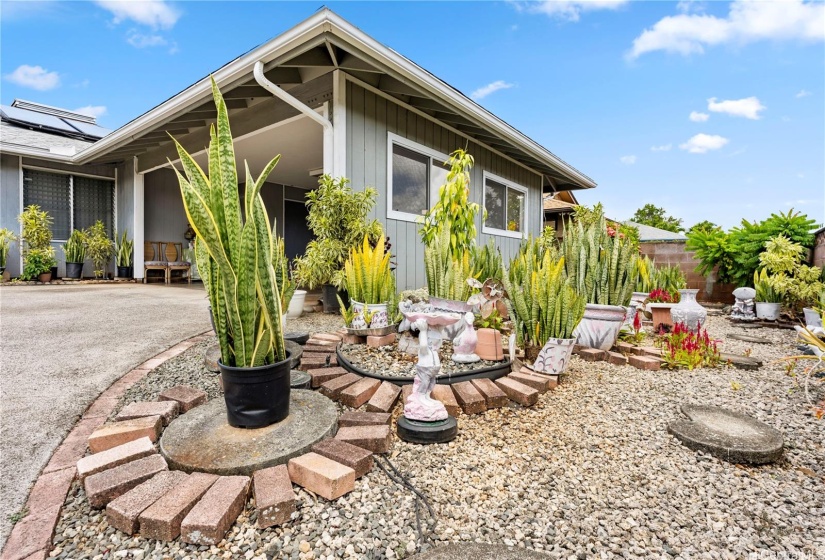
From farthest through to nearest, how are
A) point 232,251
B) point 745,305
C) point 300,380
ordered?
1. point 745,305
2. point 300,380
3. point 232,251

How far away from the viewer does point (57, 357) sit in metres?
2.20

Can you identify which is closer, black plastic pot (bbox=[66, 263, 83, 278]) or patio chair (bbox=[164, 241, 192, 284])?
black plastic pot (bbox=[66, 263, 83, 278])

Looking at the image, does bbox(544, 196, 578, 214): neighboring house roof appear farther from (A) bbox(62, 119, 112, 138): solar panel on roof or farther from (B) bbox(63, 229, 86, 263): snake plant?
(A) bbox(62, 119, 112, 138): solar panel on roof

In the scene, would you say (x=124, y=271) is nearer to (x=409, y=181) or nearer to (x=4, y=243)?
(x=4, y=243)

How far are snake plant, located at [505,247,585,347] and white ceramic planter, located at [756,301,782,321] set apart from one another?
12.0 feet

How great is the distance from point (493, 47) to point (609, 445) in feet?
22.5

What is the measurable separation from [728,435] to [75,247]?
935 cm

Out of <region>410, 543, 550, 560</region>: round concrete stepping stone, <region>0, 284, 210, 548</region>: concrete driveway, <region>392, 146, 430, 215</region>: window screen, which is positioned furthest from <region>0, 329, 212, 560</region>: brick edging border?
<region>392, 146, 430, 215</region>: window screen

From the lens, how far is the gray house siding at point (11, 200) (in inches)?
264

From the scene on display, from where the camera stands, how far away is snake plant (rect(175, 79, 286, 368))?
114 cm

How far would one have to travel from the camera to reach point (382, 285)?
258cm

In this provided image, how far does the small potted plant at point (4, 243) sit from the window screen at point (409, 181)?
270 inches

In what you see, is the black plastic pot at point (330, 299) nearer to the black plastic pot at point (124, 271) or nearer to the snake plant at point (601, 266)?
the snake plant at point (601, 266)

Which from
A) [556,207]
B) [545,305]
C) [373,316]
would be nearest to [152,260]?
[373,316]
